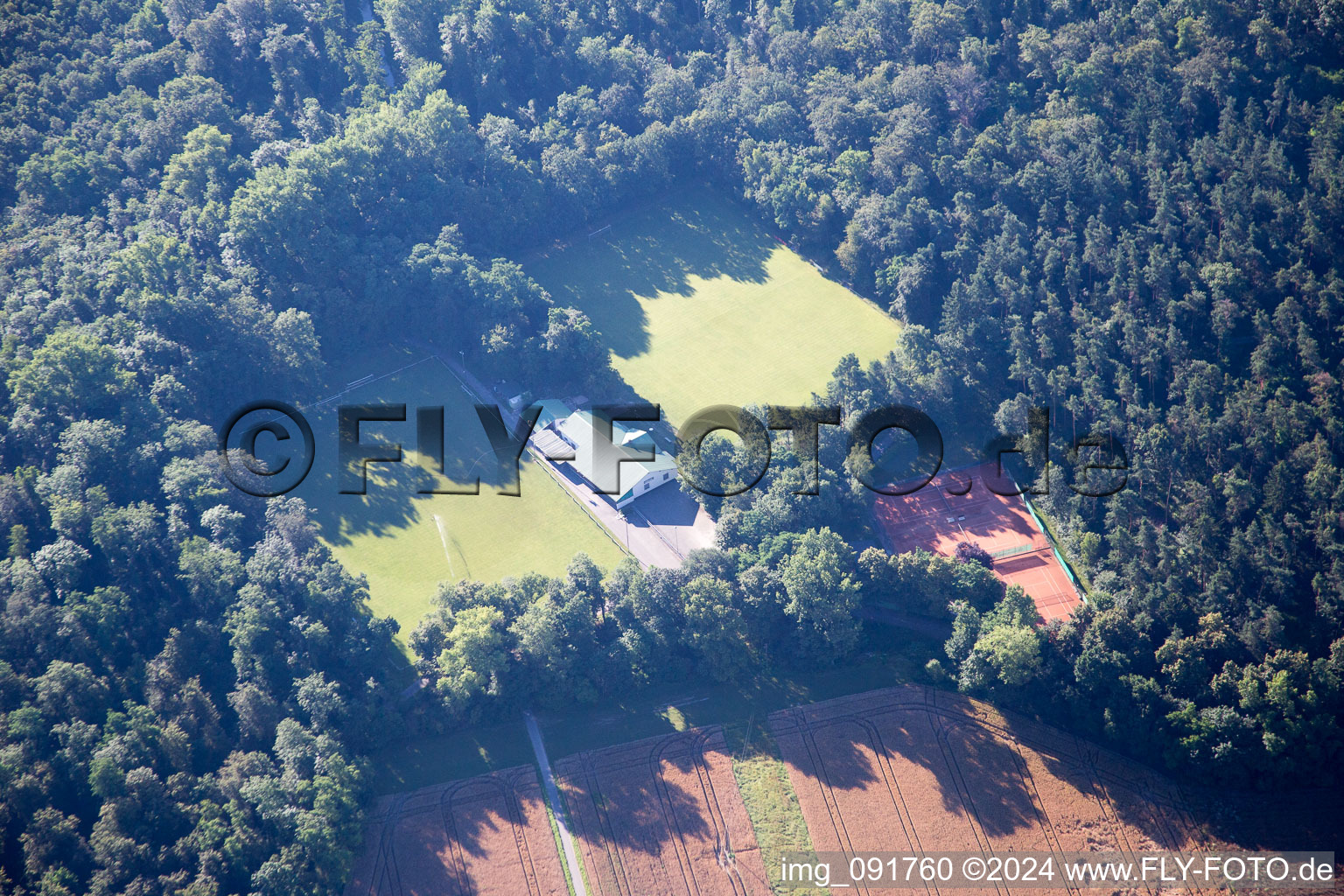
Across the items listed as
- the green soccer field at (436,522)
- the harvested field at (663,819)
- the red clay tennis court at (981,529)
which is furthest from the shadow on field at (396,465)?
the red clay tennis court at (981,529)

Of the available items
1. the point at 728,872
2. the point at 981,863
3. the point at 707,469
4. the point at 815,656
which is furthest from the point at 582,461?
the point at 981,863

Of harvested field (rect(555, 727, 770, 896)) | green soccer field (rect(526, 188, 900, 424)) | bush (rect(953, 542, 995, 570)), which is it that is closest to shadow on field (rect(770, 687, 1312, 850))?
harvested field (rect(555, 727, 770, 896))

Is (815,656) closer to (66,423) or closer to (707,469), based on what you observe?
(707,469)

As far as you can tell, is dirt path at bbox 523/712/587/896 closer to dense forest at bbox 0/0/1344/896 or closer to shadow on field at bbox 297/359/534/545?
dense forest at bbox 0/0/1344/896

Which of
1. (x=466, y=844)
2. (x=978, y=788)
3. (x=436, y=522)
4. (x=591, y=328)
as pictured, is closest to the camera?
(x=466, y=844)

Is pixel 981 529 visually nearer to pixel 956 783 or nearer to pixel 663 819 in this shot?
pixel 956 783

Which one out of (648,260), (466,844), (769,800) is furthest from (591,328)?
(466,844)
